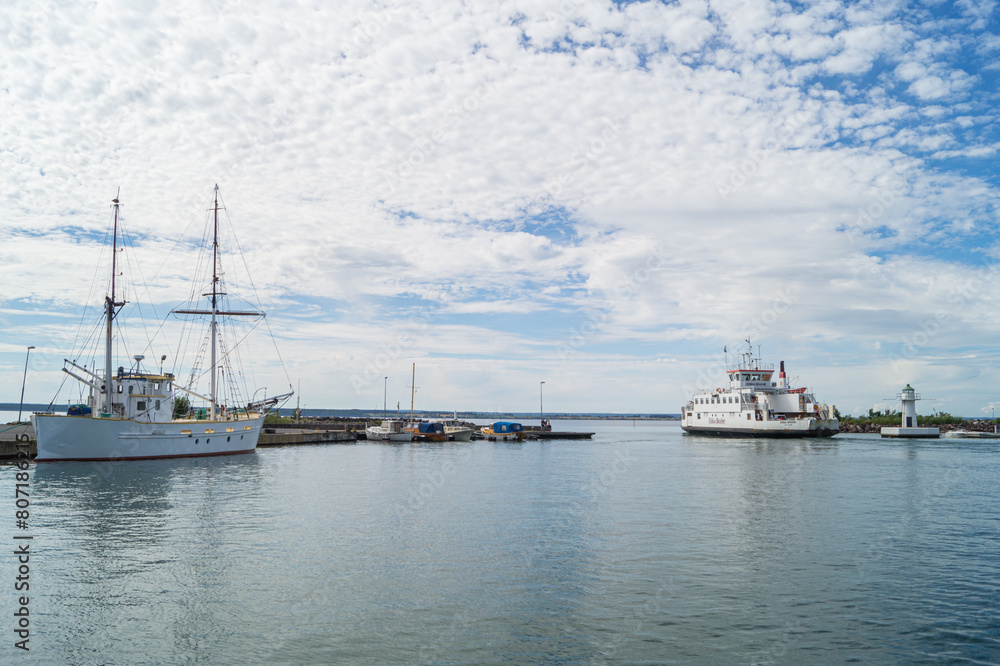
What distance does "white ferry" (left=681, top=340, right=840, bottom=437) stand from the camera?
305 feet

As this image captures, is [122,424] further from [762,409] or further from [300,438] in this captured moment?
[762,409]

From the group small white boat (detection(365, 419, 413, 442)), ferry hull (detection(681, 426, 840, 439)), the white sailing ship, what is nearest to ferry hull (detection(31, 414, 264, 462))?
the white sailing ship

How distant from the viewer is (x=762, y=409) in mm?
96188

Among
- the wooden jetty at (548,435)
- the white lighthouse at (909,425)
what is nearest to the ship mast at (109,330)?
the wooden jetty at (548,435)

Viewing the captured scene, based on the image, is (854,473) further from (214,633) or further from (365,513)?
(214,633)

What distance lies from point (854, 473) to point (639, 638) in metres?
40.8

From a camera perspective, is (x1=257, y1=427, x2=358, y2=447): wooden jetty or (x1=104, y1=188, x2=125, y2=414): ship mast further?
(x1=257, y1=427, x2=358, y2=447): wooden jetty

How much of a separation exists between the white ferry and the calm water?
198 ft

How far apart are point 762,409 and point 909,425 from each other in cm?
2856

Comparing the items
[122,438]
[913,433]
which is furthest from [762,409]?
[122,438]

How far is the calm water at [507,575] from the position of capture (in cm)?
1271

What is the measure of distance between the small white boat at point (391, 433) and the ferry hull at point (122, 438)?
37727 mm

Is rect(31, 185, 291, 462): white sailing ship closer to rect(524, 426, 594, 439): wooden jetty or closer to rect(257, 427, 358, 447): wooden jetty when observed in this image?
rect(257, 427, 358, 447): wooden jetty

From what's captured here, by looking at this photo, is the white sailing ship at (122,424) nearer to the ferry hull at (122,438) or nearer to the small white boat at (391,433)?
the ferry hull at (122,438)
